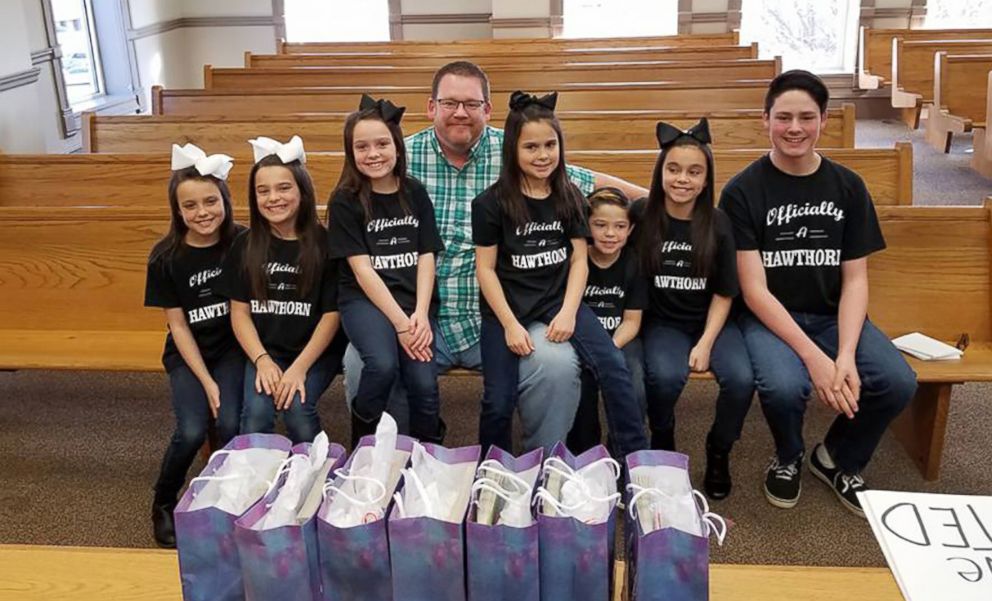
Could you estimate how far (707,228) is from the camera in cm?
248

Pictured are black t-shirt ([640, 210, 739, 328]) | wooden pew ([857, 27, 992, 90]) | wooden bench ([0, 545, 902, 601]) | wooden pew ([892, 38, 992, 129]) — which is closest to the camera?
wooden bench ([0, 545, 902, 601])

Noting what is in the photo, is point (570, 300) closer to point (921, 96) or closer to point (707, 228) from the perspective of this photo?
point (707, 228)

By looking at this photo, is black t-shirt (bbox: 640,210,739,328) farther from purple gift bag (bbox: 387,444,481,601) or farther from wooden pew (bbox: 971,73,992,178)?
wooden pew (bbox: 971,73,992,178)

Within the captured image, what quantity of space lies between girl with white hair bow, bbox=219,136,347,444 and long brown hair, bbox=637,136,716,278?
0.89m

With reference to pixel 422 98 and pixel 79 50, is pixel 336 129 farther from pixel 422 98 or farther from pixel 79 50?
pixel 79 50

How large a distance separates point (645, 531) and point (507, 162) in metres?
1.46

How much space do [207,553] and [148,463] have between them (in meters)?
1.88

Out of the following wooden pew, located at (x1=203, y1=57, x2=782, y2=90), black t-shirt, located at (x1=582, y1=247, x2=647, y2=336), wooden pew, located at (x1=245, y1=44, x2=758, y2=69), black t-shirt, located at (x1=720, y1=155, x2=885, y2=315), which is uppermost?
wooden pew, located at (x1=245, y1=44, x2=758, y2=69)

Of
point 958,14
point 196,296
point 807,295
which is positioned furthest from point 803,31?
point 196,296

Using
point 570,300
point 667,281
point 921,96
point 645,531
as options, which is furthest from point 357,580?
point 921,96

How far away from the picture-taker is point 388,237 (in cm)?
253

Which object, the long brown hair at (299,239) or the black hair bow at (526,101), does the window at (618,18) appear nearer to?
the black hair bow at (526,101)

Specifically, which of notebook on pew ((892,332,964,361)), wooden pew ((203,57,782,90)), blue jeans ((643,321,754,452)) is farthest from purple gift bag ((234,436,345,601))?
wooden pew ((203,57,782,90))

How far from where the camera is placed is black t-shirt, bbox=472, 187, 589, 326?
97.3 inches
